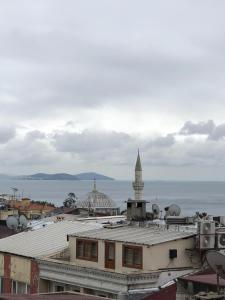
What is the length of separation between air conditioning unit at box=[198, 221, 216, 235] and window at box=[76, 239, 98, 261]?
18.0 feet

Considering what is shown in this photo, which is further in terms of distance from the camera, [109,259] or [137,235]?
[137,235]

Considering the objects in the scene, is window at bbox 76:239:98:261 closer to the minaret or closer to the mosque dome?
the minaret

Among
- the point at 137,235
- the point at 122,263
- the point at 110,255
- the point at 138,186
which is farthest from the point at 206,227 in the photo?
the point at 138,186

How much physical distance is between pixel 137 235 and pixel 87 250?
2.98 metres

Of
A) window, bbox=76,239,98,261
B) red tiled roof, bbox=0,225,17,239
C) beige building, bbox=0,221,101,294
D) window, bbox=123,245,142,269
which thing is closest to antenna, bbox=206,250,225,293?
window, bbox=123,245,142,269

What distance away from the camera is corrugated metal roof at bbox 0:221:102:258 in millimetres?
36125

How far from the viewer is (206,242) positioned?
102ft

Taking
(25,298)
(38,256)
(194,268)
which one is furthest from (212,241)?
(25,298)

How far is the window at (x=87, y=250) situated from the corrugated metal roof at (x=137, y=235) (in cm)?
37

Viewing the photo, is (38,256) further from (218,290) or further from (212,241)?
(218,290)

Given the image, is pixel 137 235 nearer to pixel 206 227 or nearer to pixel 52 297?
pixel 206 227

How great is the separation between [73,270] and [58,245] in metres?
4.95

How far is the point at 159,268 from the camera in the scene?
99.4ft

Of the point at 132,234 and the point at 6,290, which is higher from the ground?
the point at 132,234
